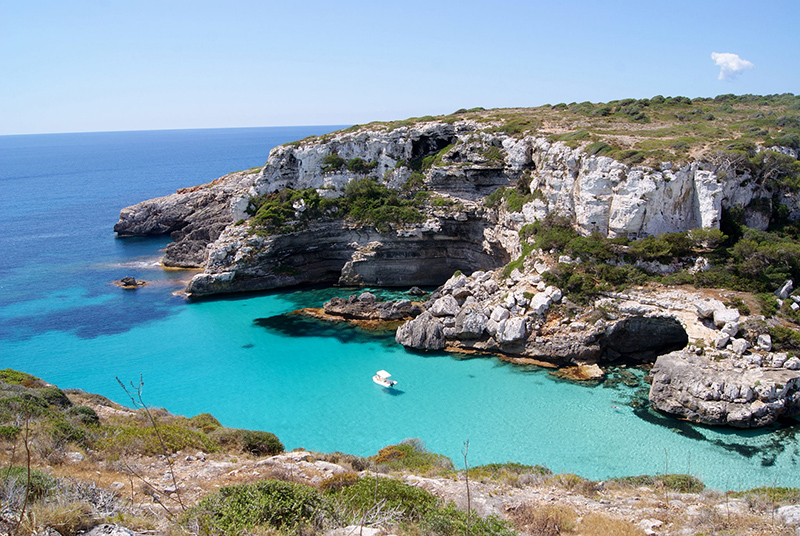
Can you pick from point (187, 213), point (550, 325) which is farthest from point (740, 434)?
Answer: point (187, 213)

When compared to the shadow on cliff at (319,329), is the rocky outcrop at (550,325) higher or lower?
higher

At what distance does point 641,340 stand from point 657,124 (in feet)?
73.9

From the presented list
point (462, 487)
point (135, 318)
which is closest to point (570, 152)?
point (462, 487)

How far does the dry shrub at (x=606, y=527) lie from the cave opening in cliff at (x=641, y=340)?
17.8 meters

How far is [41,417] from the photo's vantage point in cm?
1466

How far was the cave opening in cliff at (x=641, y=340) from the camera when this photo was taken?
90.4ft

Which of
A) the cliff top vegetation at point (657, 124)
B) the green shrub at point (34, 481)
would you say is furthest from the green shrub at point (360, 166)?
the green shrub at point (34, 481)

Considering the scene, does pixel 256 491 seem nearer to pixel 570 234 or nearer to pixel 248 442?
pixel 248 442

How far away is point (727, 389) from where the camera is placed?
72.8 ft

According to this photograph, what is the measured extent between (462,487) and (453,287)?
2182 centimetres

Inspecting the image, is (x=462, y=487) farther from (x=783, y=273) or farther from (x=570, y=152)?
(x=570, y=152)

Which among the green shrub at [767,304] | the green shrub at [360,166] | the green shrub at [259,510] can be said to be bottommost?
the green shrub at [767,304]

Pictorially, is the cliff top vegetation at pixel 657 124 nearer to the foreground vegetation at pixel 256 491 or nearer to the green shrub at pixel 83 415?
the foreground vegetation at pixel 256 491

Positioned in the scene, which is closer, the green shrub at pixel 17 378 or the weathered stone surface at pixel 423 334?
the green shrub at pixel 17 378
